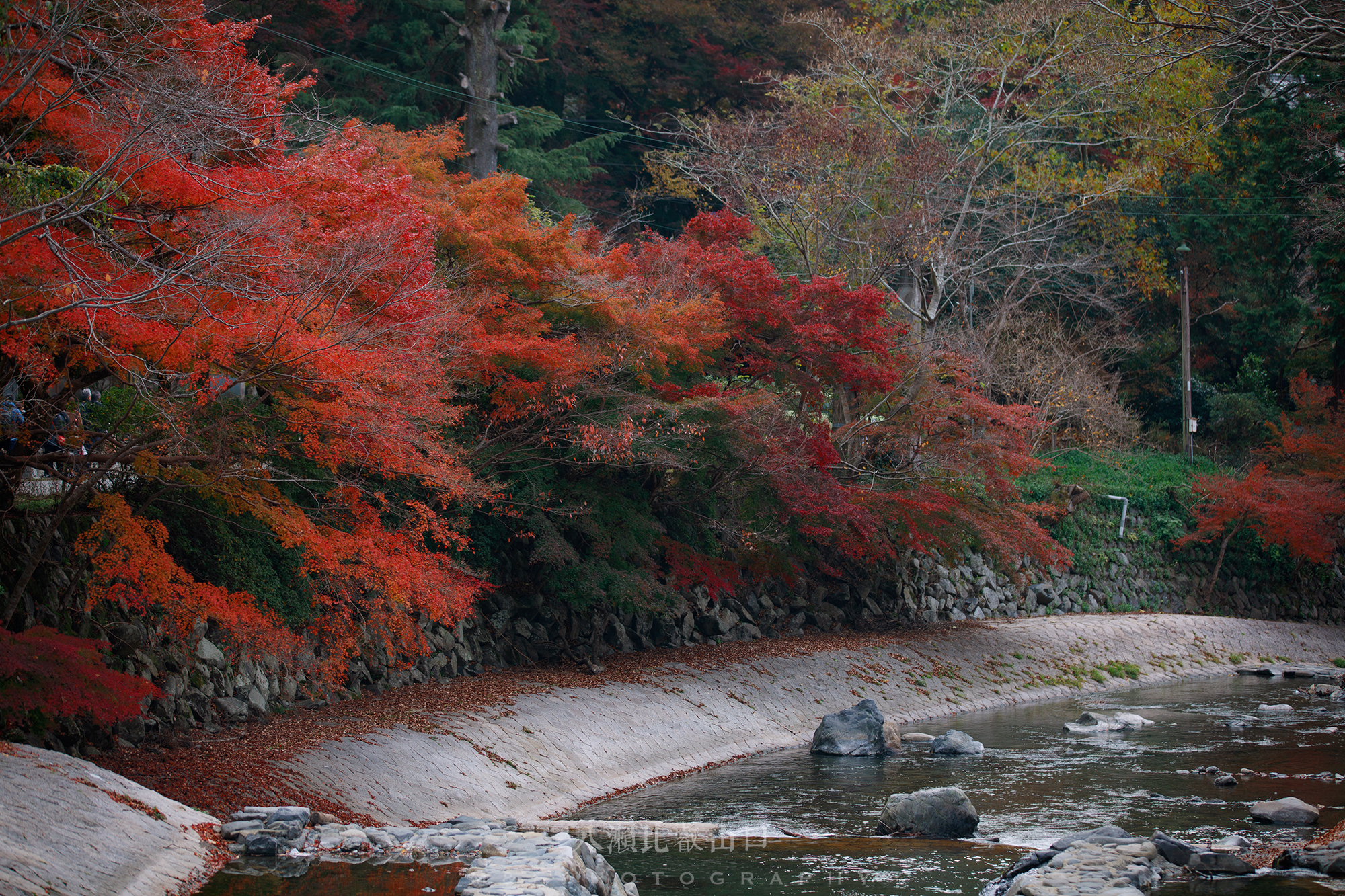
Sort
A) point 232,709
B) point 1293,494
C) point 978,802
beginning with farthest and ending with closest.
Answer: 1. point 1293,494
2. point 978,802
3. point 232,709

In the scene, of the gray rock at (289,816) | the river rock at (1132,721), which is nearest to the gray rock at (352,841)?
the gray rock at (289,816)

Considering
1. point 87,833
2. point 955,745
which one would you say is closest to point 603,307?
point 955,745

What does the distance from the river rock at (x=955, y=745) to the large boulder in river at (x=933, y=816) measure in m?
4.40

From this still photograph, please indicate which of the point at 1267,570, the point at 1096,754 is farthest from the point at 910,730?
the point at 1267,570

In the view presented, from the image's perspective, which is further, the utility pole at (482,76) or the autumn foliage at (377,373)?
the utility pole at (482,76)

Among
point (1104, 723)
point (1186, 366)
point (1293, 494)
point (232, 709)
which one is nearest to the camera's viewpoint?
point (232, 709)

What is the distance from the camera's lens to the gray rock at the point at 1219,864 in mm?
8930

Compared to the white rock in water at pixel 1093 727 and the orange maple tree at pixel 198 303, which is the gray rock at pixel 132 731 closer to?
the orange maple tree at pixel 198 303

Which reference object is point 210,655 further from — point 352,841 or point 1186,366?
point 1186,366

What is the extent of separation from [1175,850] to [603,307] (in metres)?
10.2

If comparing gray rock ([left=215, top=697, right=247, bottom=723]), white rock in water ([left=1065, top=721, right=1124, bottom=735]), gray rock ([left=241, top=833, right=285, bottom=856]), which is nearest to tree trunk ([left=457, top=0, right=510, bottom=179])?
gray rock ([left=215, top=697, right=247, bottom=723])

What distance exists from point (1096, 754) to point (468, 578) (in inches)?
369

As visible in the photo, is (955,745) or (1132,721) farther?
(1132,721)

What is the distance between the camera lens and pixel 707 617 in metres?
20.8
